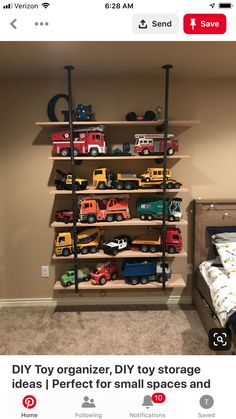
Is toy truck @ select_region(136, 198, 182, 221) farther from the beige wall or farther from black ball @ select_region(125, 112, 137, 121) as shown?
black ball @ select_region(125, 112, 137, 121)

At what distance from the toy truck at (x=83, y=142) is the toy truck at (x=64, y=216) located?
0.50 m

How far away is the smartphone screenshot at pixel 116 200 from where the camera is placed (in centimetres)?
222

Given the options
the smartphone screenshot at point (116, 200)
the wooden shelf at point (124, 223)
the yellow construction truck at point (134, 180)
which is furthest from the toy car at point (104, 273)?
the yellow construction truck at point (134, 180)

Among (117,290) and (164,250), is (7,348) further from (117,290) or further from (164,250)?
(164,250)

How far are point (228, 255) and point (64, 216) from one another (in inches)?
55.3

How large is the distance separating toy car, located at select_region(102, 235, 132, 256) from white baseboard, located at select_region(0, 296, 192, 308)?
0.59 m

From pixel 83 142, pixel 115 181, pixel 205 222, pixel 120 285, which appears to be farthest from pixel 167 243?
pixel 83 142

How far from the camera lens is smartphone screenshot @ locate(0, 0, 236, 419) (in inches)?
87.6

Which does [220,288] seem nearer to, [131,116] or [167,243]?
[167,243]

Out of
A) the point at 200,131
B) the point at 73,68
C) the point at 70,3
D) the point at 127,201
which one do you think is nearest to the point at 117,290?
the point at 127,201
